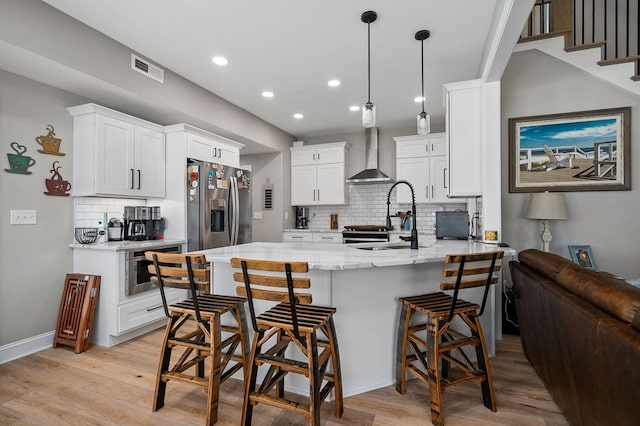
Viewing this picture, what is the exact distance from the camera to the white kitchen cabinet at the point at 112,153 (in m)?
3.09

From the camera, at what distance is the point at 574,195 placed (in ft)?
10.7

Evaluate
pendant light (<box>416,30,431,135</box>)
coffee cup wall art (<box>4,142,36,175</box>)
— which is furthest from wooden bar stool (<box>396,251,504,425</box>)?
coffee cup wall art (<box>4,142,36,175</box>)

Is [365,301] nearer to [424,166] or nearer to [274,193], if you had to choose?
[424,166]

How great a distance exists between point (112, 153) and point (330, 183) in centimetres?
337

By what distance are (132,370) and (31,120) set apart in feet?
7.68

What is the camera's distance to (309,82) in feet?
12.4

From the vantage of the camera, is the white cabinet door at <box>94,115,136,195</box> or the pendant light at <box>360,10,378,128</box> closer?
the pendant light at <box>360,10,378,128</box>

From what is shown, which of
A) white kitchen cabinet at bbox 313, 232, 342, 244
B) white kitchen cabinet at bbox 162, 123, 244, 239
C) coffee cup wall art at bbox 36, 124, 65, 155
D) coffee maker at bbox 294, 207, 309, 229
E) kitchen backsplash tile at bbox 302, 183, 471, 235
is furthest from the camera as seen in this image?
coffee maker at bbox 294, 207, 309, 229

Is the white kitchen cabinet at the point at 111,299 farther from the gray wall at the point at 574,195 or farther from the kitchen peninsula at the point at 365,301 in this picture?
the gray wall at the point at 574,195

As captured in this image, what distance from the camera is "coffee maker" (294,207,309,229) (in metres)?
6.18

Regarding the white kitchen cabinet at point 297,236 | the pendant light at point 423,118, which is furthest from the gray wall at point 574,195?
the white kitchen cabinet at point 297,236

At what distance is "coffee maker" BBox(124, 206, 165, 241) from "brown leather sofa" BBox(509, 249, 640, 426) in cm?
372

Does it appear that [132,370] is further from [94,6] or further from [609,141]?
[609,141]

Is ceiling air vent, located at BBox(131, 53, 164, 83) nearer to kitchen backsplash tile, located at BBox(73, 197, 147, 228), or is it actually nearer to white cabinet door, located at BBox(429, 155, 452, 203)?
kitchen backsplash tile, located at BBox(73, 197, 147, 228)
